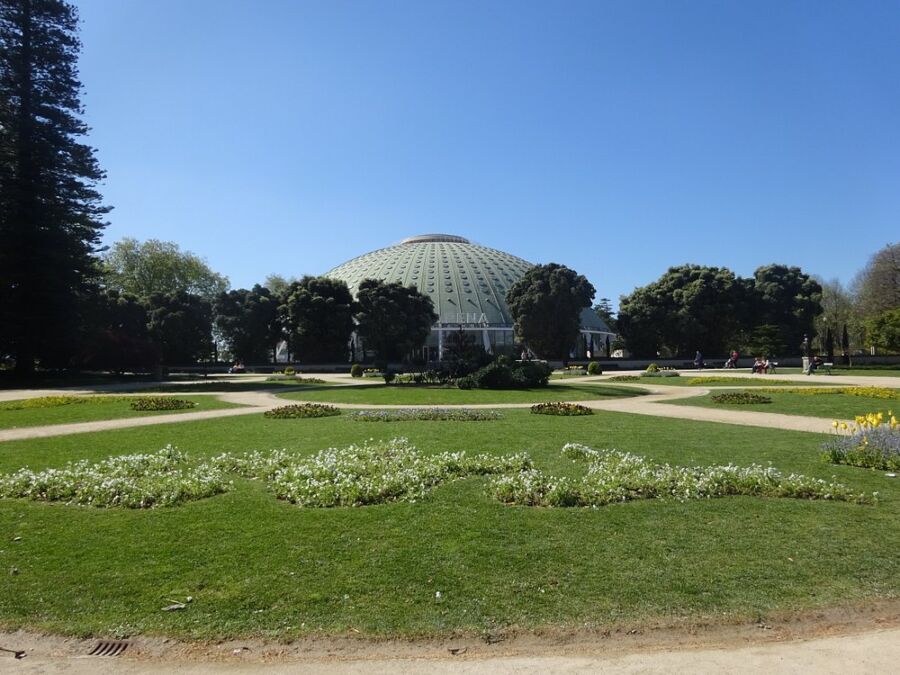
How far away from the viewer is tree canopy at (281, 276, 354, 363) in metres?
56.2

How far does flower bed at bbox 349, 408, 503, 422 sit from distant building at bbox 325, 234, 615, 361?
44.7 metres

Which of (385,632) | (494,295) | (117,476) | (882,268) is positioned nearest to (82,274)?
(117,476)

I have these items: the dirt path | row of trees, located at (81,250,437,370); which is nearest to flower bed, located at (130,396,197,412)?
the dirt path

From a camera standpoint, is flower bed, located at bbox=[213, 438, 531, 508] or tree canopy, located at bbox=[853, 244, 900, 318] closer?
flower bed, located at bbox=[213, 438, 531, 508]

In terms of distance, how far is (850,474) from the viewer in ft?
26.9

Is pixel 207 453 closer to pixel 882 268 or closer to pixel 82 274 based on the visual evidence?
pixel 82 274

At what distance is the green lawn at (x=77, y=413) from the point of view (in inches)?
621

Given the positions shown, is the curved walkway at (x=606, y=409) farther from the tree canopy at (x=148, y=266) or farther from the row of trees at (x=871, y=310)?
the tree canopy at (x=148, y=266)

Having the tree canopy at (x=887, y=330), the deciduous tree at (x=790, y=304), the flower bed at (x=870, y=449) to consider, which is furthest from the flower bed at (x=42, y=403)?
the deciduous tree at (x=790, y=304)

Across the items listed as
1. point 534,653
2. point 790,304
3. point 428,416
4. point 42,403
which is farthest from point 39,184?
point 790,304

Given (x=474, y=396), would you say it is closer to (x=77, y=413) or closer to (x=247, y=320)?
(x=77, y=413)

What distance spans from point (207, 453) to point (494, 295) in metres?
65.2

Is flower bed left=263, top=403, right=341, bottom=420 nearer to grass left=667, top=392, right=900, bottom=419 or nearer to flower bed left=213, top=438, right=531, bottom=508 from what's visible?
flower bed left=213, top=438, right=531, bottom=508

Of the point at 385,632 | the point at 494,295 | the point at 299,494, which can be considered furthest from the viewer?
the point at 494,295
